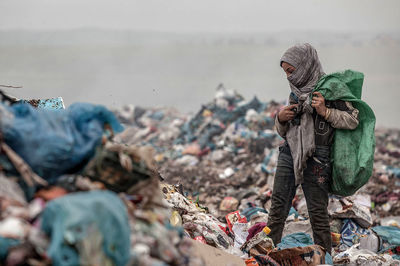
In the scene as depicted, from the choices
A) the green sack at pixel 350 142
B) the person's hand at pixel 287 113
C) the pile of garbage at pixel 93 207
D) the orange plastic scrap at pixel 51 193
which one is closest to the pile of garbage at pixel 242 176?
the pile of garbage at pixel 93 207

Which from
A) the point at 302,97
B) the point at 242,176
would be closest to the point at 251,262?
the point at 302,97

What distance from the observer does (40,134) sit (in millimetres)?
1771

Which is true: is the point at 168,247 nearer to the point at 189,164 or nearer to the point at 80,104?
the point at 80,104

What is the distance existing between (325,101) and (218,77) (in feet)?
48.2

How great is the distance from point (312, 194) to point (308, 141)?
39cm

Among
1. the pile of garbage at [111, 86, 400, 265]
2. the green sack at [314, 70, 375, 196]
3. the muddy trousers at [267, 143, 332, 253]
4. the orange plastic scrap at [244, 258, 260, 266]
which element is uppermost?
the green sack at [314, 70, 375, 196]

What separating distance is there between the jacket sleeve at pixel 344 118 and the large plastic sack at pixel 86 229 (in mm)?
1971

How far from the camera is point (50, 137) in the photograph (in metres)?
1.77

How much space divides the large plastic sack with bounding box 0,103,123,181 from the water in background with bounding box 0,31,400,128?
13.2 meters

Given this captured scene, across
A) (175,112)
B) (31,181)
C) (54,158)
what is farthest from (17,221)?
(175,112)

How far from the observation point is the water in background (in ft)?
51.9

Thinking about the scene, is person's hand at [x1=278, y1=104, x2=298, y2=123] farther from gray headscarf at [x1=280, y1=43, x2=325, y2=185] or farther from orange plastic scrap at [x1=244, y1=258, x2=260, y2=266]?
orange plastic scrap at [x1=244, y1=258, x2=260, y2=266]

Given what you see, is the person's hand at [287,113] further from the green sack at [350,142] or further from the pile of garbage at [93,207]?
the pile of garbage at [93,207]

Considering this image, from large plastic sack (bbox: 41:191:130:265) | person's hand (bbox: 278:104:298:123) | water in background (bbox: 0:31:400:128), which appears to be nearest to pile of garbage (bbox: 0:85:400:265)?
large plastic sack (bbox: 41:191:130:265)
